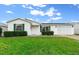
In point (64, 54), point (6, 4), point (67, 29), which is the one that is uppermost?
point (6, 4)

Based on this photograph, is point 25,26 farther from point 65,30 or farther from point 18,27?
point 65,30

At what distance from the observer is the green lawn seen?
539cm

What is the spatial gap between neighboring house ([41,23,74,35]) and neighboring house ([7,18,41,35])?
0.45 feet

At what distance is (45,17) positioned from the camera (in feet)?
18.2

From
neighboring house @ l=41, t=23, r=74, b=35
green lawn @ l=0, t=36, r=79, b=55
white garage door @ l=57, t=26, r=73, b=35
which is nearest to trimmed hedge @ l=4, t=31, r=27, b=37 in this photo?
green lawn @ l=0, t=36, r=79, b=55

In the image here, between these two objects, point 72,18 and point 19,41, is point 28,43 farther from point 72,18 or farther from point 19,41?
point 72,18

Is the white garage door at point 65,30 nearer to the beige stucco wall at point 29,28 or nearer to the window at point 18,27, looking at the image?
the beige stucco wall at point 29,28

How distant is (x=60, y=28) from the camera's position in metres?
5.60

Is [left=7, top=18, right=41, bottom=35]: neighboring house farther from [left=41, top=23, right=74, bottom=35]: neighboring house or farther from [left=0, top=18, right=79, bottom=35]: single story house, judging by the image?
[left=41, top=23, right=74, bottom=35]: neighboring house

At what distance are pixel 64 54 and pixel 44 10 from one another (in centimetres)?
83

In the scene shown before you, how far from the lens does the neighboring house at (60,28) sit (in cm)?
558

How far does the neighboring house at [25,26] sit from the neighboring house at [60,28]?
0.14 m

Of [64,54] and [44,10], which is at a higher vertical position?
[44,10]

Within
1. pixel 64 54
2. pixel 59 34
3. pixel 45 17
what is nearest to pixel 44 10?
pixel 45 17
